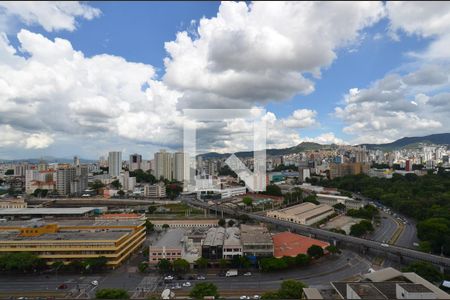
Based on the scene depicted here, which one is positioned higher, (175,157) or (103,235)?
(175,157)

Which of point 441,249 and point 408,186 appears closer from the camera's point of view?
point 441,249

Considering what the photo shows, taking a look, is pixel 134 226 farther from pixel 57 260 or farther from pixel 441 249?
pixel 441 249

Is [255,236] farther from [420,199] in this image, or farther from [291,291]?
[420,199]

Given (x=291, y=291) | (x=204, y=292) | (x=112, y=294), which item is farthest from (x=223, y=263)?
(x=112, y=294)

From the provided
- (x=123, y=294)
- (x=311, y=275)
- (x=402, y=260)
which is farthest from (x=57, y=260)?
(x=402, y=260)

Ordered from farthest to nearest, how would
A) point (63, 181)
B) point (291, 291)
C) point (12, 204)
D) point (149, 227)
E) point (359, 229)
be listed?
point (63, 181), point (12, 204), point (149, 227), point (359, 229), point (291, 291)

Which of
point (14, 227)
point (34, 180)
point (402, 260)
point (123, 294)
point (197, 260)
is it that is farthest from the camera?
point (34, 180)
